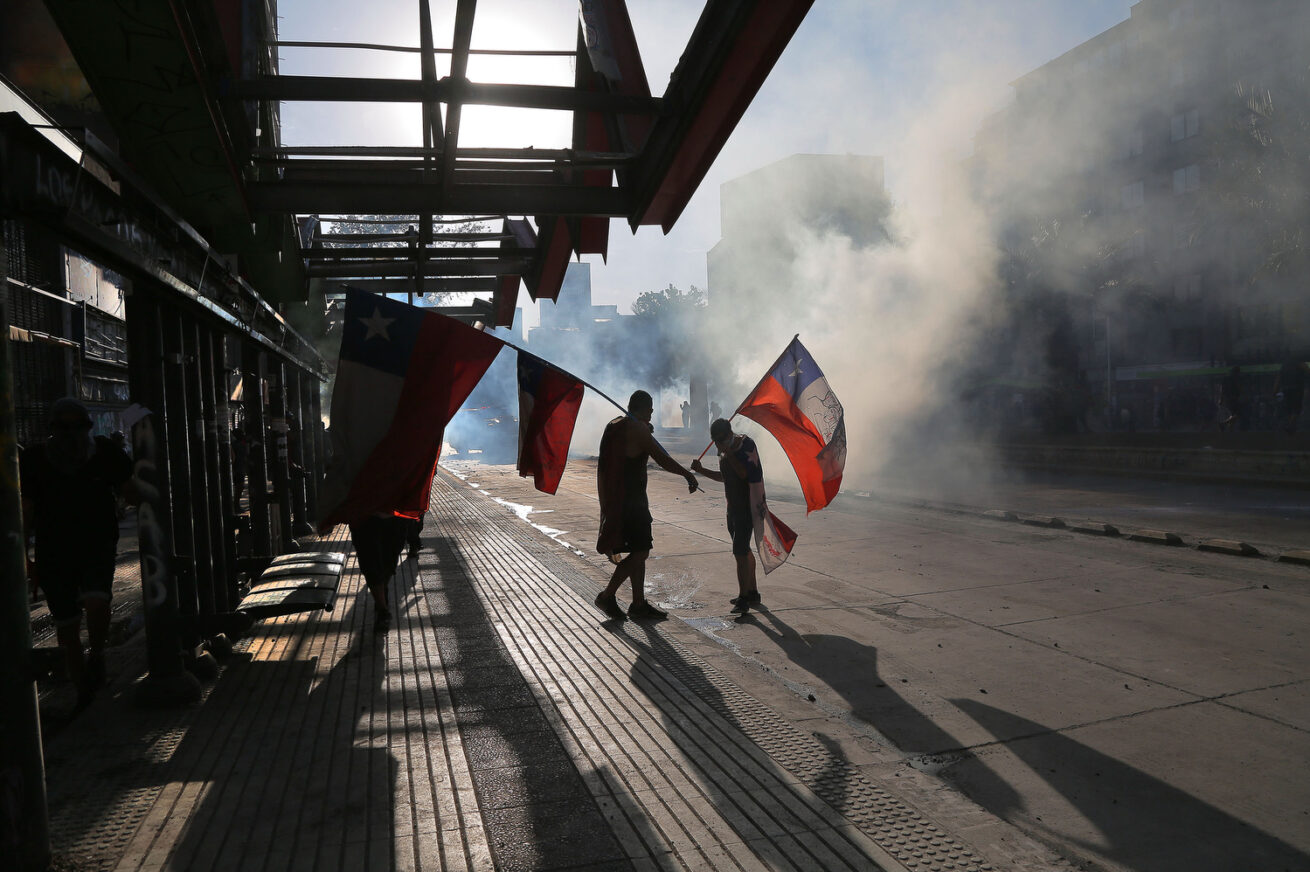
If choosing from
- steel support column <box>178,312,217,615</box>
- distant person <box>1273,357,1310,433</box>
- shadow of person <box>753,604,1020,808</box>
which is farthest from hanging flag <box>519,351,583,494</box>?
distant person <box>1273,357,1310,433</box>

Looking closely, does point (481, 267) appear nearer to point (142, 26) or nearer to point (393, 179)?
point (393, 179)

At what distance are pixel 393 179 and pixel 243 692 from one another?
3.65m

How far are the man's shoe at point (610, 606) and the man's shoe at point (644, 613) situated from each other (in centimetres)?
9

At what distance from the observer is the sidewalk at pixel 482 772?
9.43ft

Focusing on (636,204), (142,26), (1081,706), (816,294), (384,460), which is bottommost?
(1081,706)

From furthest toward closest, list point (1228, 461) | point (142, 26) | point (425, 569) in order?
point (1228, 461)
point (425, 569)
point (142, 26)

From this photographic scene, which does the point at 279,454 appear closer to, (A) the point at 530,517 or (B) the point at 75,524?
(B) the point at 75,524

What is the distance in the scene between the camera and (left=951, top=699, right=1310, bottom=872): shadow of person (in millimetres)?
2805

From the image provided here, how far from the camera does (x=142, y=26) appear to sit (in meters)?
3.94

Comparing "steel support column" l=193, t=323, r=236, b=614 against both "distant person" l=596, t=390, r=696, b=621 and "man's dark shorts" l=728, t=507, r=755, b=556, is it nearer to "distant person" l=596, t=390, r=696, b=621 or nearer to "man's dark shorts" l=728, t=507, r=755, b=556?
"distant person" l=596, t=390, r=696, b=621

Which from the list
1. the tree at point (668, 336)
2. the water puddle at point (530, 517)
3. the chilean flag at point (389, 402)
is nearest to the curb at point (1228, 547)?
the water puddle at point (530, 517)

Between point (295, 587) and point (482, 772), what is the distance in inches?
115

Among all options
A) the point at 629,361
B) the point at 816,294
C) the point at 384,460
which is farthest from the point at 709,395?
the point at 384,460

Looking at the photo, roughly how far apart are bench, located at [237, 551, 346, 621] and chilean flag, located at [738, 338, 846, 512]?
324 centimetres
